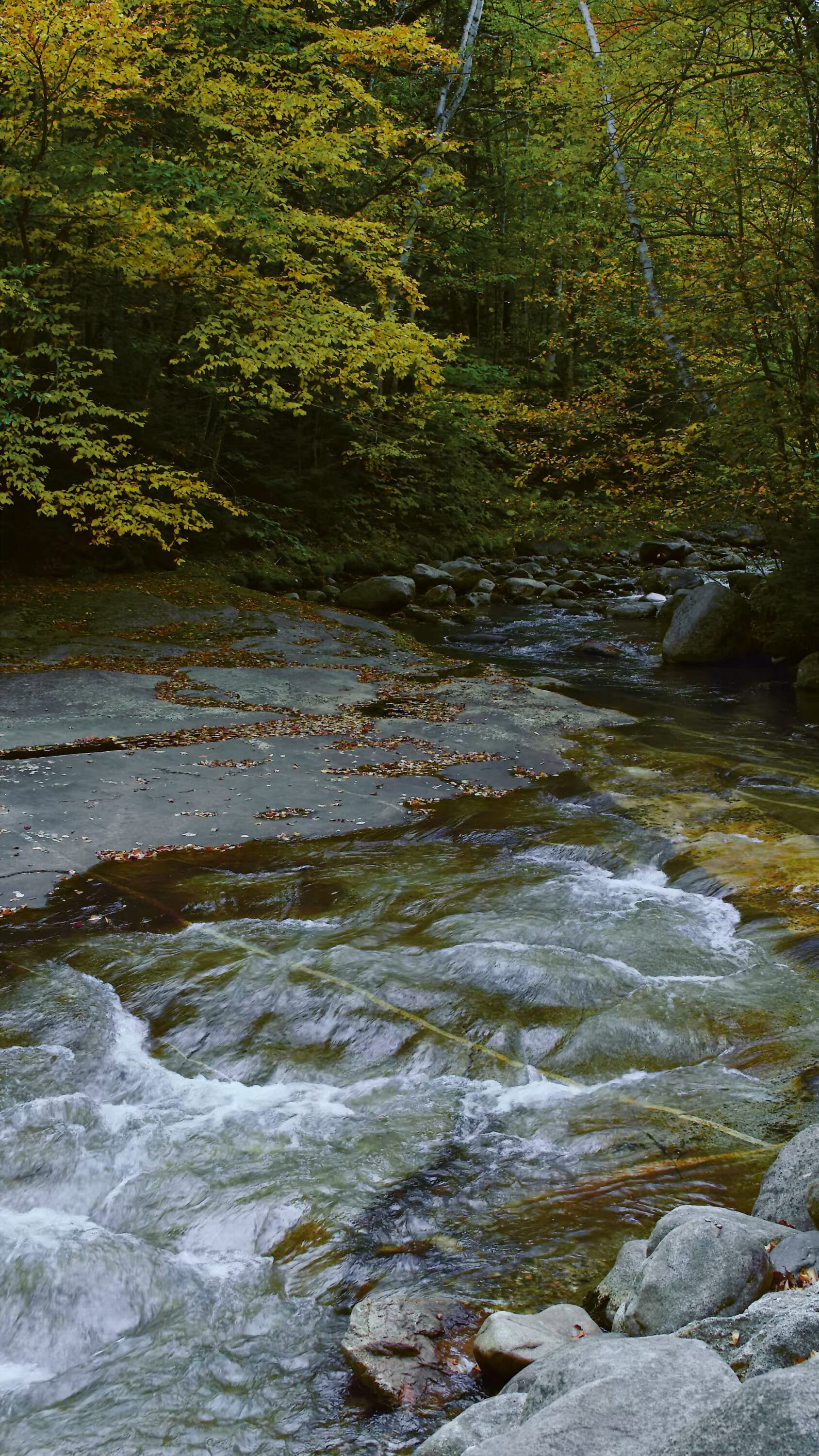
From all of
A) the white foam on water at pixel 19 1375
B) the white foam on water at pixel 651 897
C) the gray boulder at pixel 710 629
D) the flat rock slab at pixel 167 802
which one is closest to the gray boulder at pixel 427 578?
the gray boulder at pixel 710 629

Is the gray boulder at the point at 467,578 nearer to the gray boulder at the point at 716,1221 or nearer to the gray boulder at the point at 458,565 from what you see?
the gray boulder at the point at 458,565

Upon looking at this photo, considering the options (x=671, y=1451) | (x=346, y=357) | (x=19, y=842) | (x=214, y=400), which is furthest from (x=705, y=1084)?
(x=214, y=400)

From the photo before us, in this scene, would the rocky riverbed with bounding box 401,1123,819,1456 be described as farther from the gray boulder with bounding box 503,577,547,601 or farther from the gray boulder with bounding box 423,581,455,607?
the gray boulder with bounding box 503,577,547,601

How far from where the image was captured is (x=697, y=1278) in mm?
2773

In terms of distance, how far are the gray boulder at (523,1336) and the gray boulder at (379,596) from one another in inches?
646

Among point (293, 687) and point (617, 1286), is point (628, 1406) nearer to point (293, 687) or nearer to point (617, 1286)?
point (617, 1286)

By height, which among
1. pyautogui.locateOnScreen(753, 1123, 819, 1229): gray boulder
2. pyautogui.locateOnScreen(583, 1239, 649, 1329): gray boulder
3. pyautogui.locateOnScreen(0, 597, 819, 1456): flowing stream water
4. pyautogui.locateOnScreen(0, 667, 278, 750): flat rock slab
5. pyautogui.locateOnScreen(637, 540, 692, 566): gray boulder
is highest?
pyautogui.locateOnScreen(637, 540, 692, 566): gray boulder

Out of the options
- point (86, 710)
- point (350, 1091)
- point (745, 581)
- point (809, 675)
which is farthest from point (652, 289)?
point (350, 1091)

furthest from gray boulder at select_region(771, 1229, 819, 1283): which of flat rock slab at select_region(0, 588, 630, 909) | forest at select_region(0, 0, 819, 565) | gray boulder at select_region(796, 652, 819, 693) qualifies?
gray boulder at select_region(796, 652, 819, 693)

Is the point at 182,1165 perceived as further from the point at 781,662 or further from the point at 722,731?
the point at 781,662

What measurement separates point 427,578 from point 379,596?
2.18 m

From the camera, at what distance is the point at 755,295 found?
11906 millimetres

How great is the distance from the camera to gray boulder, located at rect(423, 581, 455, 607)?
780 inches

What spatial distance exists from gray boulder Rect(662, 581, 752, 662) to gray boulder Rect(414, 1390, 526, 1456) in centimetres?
1350
